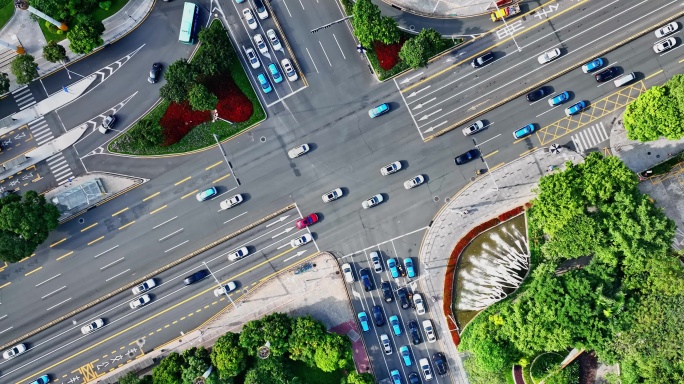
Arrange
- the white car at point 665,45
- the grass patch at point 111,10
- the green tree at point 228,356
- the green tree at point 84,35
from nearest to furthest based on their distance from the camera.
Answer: the green tree at point 228,356 → the green tree at point 84,35 → the white car at point 665,45 → the grass patch at point 111,10

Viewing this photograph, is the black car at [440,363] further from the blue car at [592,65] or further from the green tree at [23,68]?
the green tree at [23,68]

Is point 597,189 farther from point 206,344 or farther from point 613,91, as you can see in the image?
point 206,344

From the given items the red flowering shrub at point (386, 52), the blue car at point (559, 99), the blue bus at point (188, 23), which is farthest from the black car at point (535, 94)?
the blue bus at point (188, 23)

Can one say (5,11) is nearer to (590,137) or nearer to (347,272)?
(347,272)

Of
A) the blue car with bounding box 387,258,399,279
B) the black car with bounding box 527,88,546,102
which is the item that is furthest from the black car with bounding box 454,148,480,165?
the blue car with bounding box 387,258,399,279

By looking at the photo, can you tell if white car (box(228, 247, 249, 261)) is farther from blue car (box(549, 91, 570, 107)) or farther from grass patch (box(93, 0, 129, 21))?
blue car (box(549, 91, 570, 107))
